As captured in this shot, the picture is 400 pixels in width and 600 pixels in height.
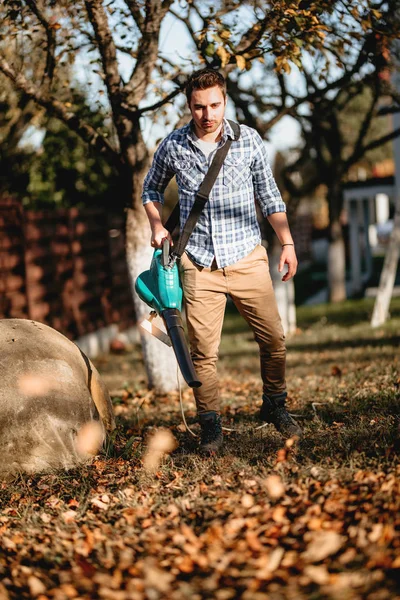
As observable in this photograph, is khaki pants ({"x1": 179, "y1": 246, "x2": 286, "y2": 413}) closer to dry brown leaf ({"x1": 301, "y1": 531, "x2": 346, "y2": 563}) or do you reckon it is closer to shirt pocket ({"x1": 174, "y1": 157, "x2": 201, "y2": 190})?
shirt pocket ({"x1": 174, "y1": 157, "x2": 201, "y2": 190})

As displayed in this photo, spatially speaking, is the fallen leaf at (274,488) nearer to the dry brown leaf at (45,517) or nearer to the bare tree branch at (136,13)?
the dry brown leaf at (45,517)

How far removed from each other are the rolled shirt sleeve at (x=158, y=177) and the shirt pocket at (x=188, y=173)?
3.9 inches

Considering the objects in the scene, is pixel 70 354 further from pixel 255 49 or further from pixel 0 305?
pixel 0 305

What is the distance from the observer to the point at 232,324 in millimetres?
13656

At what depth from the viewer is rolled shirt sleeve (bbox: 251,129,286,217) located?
4.23m

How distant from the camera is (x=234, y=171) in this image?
414 cm

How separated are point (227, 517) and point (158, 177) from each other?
198 centimetres

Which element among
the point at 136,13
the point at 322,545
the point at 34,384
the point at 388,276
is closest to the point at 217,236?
the point at 34,384

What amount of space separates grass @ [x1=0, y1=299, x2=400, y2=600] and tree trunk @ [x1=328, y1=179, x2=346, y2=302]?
404 inches

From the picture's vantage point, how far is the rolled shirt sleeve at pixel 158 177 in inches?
169

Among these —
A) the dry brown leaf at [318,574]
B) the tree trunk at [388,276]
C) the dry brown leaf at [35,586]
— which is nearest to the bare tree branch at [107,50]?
the dry brown leaf at [35,586]

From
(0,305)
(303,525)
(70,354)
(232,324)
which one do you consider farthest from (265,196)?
(232,324)

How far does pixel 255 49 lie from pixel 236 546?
402cm

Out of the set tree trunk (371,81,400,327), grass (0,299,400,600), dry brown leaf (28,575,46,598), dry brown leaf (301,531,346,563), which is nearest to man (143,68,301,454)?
grass (0,299,400,600)
